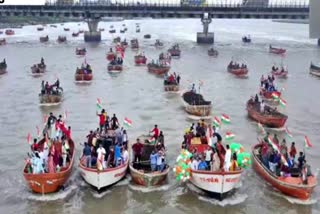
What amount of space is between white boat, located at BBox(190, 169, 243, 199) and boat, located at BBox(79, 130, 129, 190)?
338cm

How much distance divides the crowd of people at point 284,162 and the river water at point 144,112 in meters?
1.10

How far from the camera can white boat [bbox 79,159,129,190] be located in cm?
2177

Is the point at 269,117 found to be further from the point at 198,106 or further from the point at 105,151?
the point at 105,151

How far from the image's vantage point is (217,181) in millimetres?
21031

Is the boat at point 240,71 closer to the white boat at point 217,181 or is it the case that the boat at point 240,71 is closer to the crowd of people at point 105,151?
the crowd of people at point 105,151

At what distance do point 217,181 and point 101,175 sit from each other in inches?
198

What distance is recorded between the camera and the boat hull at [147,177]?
73.6ft

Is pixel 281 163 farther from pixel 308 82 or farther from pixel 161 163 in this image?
pixel 308 82

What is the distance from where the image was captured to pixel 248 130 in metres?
34.5

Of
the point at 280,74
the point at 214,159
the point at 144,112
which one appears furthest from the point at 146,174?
the point at 280,74

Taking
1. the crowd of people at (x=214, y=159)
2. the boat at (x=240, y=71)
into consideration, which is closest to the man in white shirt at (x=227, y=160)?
the crowd of people at (x=214, y=159)

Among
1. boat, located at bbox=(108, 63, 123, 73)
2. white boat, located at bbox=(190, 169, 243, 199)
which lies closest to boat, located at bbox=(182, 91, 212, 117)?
white boat, located at bbox=(190, 169, 243, 199)

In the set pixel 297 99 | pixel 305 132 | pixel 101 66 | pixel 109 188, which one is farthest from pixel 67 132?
pixel 101 66

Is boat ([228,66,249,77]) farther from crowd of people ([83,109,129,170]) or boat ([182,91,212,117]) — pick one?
crowd of people ([83,109,129,170])
